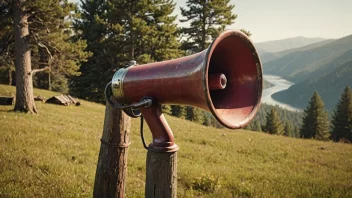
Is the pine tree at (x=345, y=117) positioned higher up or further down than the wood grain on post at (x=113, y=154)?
further down

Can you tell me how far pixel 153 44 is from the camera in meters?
25.2

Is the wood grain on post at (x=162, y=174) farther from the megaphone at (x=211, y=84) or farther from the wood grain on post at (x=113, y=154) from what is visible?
the wood grain on post at (x=113, y=154)

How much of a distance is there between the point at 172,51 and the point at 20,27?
17.1 m

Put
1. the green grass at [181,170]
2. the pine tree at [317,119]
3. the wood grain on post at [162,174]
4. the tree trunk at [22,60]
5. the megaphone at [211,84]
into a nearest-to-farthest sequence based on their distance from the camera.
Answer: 1. the megaphone at [211,84]
2. the wood grain on post at [162,174]
3. the green grass at [181,170]
4. the tree trunk at [22,60]
5. the pine tree at [317,119]

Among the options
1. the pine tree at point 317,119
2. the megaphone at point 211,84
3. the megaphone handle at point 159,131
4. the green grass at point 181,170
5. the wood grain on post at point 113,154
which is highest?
the megaphone at point 211,84

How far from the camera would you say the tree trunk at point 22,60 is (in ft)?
35.6

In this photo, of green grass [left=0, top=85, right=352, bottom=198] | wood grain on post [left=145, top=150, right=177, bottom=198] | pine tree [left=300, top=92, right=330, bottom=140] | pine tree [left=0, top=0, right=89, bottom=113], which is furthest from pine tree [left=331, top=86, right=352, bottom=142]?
wood grain on post [left=145, top=150, right=177, bottom=198]

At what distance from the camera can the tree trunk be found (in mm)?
10844

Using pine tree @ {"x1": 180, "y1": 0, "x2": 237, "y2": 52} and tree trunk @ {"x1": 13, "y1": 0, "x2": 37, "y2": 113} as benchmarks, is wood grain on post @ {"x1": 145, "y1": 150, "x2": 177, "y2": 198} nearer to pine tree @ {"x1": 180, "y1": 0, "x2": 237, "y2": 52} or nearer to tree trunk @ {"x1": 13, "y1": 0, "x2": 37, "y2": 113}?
tree trunk @ {"x1": 13, "y1": 0, "x2": 37, "y2": 113}

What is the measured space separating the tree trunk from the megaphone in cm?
1088

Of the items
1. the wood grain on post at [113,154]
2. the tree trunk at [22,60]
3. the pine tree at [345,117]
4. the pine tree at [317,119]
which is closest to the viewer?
the wood grain on post at [113,154]

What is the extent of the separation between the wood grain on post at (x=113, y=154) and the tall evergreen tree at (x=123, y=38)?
2140 centimetres

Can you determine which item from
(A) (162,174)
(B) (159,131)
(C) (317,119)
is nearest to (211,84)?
Result: (B) (159,131)

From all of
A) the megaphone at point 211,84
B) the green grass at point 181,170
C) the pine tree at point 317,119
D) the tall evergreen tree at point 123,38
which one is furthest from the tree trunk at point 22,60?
the pine tree at point 317,119
